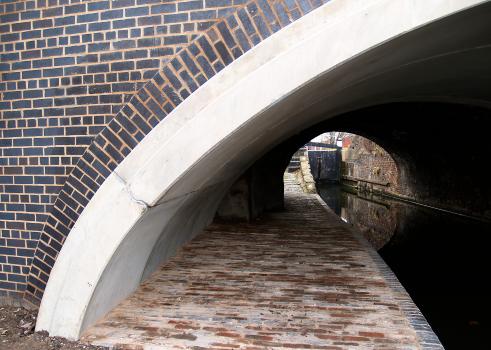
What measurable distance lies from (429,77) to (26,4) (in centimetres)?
513

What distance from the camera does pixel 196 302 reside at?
12.0ft

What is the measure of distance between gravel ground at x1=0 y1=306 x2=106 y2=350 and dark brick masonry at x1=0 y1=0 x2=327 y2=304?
0.60 feet

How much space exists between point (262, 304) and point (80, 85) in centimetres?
266

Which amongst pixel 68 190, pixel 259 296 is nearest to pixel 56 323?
pixel 68 190

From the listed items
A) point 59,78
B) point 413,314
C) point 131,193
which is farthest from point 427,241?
point 59,78

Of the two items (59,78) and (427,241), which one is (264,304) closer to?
(59,78)

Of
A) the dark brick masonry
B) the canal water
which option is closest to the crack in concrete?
the dark brick masonry

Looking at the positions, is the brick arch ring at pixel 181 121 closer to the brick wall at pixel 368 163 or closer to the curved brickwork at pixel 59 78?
the curved brickwork at pixel 59 78

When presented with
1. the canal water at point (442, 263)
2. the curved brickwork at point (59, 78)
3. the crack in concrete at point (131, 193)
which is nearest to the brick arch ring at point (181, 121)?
the crack in concrete at point (131, 193)

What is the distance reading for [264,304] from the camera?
3.57 m

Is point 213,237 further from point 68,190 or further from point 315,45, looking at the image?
point 315,45

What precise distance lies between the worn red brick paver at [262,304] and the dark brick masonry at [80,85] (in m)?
1.12

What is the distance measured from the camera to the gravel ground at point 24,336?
298 cm

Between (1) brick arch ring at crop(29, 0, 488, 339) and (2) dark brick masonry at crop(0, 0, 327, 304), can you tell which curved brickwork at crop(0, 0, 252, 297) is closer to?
(2) dark brick masonry at crop(0, 0, 327, 304)
